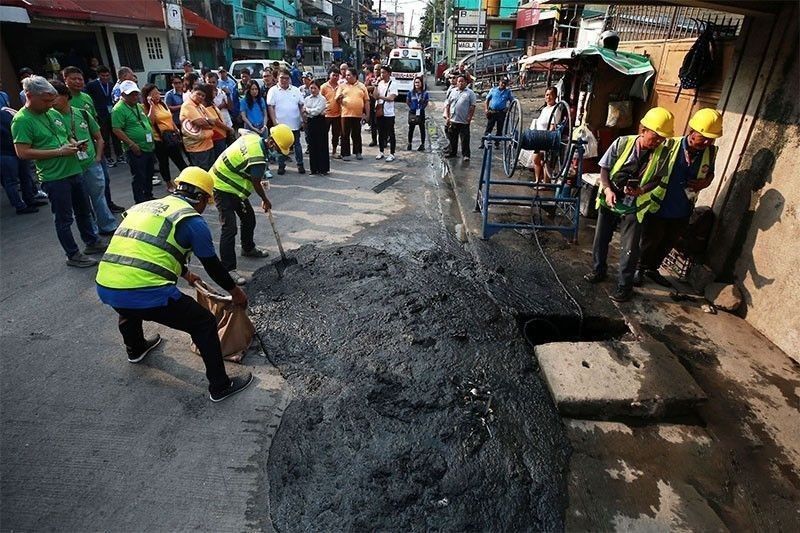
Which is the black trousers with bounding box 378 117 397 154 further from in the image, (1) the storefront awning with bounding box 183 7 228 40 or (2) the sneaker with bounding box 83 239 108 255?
(1) the storefront awning with bounding box 183 7 228 40

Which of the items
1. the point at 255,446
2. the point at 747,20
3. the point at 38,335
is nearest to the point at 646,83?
the point at 747,20

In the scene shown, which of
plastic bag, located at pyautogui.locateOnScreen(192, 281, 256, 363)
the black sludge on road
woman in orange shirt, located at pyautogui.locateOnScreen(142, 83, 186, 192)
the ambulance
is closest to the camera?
the black sludge on road

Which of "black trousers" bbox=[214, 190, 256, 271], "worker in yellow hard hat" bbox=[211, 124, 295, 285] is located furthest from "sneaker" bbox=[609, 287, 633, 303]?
"black trousers" bbox=[214, 190, 256, 271]

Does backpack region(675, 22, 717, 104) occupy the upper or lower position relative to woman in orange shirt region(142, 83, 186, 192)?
upper

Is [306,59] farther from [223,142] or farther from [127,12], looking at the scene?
[223,142]

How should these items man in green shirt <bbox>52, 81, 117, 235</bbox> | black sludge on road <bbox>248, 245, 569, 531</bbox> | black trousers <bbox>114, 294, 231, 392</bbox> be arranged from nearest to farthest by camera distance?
black sludge on road <bbox>248, 245, 569, 531</bbox>
black trousers <bbox>114, 294, 231, 392</bbox>
man in green shirt <bbox>52, 81, 117, 235</bbox>

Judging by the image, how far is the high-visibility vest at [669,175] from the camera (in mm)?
3924

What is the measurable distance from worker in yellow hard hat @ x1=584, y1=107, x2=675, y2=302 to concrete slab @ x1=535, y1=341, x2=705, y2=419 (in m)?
1.04

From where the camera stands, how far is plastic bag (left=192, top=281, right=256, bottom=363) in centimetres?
337

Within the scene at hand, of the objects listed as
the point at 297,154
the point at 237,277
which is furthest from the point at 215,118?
the point at 237,277

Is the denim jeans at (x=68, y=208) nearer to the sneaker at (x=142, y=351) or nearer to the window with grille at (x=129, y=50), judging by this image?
the sneaker at (x=142, y=351)

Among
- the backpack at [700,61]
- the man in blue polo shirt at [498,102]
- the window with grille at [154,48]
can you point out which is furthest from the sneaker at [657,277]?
the window with grille at [154,48]

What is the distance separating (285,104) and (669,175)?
21.6 ft

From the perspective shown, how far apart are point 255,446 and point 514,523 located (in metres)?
1.55
